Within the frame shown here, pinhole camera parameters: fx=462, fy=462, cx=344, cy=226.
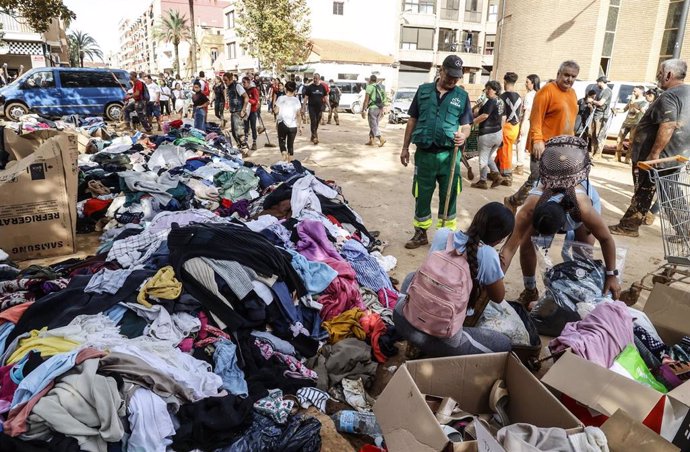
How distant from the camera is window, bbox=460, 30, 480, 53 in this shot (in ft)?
133

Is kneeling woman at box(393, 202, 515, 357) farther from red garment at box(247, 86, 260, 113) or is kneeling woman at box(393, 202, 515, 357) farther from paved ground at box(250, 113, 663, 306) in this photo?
red garment at box(247, 86, 260, 113)

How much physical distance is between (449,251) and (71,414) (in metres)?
1.91

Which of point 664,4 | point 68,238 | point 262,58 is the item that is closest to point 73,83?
point 262,58

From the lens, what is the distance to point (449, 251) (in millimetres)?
2477

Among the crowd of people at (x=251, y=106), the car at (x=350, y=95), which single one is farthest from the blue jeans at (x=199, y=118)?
the car at (x=350, y=95)

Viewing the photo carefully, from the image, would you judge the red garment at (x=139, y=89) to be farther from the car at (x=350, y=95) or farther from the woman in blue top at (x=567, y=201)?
the woman in blue top at (x=567, y=201)

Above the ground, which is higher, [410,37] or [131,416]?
[410,37]

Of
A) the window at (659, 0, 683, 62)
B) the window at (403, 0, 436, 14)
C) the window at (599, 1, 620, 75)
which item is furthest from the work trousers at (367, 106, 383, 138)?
the window at (403, 0, 436, 14)

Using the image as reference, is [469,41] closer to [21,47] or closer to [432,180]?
[21,47]

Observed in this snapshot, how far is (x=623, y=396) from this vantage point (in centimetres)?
183

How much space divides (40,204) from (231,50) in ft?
157

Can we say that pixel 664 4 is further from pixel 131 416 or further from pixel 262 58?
pixel 131 416

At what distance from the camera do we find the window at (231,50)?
46.9 metres

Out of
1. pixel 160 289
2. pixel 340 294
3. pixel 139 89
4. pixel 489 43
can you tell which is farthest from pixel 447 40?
pixel 160 289
